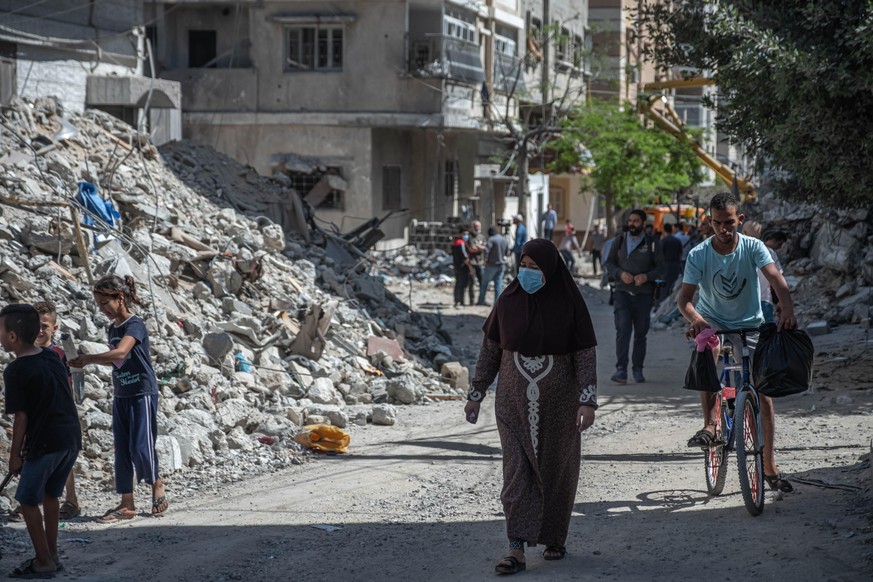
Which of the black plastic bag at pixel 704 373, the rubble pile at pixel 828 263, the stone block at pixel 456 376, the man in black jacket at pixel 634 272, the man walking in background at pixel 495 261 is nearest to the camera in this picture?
the black plastic bag at pixel 704 373

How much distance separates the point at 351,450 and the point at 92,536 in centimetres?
315

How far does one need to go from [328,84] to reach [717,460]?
1089 inches

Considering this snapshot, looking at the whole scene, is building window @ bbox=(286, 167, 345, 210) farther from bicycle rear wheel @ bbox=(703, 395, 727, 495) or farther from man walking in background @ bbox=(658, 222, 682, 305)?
bicycle rear wheel @ bbox=(703, 395, 727, 495)

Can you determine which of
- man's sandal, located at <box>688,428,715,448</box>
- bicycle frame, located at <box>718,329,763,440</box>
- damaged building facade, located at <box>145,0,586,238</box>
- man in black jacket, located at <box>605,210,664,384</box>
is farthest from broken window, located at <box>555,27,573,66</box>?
bicycle frame, located at <box>718,329,763,440</box>

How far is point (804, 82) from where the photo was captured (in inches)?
360

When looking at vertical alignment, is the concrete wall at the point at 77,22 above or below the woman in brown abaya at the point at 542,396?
above

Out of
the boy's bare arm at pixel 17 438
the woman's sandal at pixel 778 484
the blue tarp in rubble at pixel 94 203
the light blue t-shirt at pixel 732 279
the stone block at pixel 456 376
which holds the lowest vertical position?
the stone block at pixel 456 376

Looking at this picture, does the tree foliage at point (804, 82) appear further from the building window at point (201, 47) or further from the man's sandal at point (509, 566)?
the building window at point (201, 47)

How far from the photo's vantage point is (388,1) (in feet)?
107

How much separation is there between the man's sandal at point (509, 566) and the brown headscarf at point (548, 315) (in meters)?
0.98

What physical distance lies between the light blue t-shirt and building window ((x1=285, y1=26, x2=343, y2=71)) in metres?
27.6

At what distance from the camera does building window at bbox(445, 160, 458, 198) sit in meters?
36.7

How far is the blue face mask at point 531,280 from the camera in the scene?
18.3ft

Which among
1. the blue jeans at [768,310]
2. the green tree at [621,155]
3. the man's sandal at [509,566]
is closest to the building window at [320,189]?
the green tree at [621,155]
